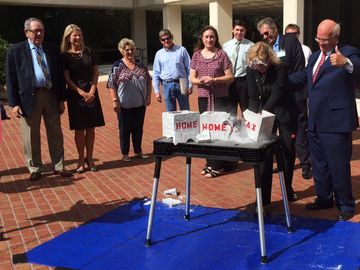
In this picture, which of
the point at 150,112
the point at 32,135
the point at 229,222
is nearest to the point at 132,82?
the point at 32,135

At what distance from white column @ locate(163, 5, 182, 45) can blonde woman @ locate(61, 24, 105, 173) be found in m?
14.0

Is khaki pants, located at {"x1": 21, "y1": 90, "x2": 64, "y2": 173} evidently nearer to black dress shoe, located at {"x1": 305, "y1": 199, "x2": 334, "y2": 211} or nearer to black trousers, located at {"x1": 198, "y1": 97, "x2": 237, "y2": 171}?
black trousers, located at {"x1": 198, "y1": 97, "x2": 237, "y2": 171}

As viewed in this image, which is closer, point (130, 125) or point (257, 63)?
point (257, 63)

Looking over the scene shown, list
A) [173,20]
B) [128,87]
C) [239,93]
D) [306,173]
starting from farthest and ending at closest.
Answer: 1. [173,20]
2. [128,87]
3. [239,93]
4. [306,173]

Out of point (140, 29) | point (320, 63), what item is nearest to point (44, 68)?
point (320, 63)

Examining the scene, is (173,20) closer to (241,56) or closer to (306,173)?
(241,56)

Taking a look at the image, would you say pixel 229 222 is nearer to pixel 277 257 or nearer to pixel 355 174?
pixel 277 257

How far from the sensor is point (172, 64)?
273 inches

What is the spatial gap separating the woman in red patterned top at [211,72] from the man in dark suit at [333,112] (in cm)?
128

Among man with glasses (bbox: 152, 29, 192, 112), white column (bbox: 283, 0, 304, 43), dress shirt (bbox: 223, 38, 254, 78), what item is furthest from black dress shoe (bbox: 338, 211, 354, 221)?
white column (bbox: 283, 0, 304, 43)

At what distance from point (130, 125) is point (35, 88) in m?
1.61

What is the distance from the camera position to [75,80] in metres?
6.23

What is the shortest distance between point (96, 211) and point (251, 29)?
30.9 meters

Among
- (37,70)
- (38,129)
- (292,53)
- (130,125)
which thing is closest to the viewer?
(292,53)
